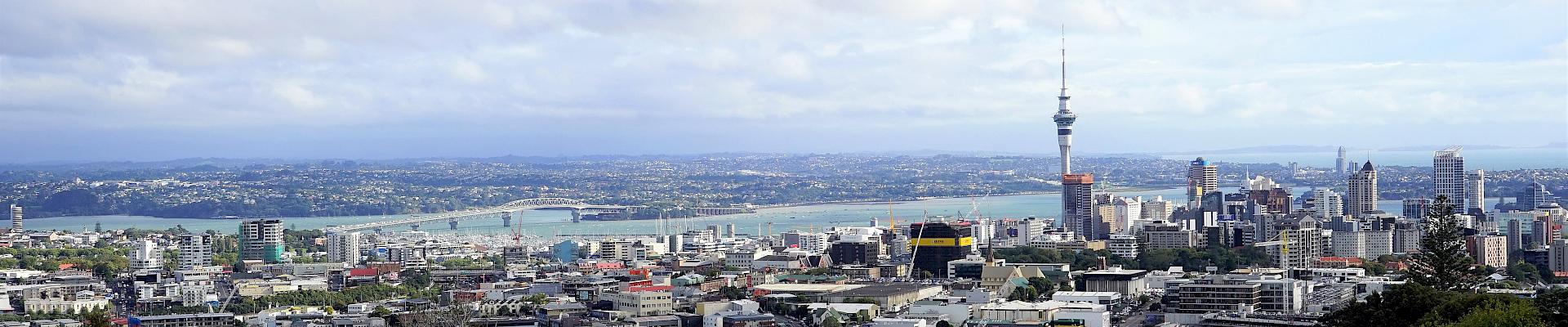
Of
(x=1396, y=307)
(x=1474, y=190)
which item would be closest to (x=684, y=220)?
(x=1474, y=190)

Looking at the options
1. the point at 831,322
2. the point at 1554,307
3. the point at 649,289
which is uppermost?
the point at 1554,307

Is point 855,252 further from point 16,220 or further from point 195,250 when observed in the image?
point 16,220

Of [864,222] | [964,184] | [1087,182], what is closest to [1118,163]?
[964,184]

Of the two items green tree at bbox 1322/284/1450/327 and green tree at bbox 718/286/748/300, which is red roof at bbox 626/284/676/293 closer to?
green tree at bbox 718/286/748/300

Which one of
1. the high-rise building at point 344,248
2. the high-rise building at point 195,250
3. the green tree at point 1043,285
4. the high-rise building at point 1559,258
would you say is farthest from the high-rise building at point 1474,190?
the high-rise building at point 195,250

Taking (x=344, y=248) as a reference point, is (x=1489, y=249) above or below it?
above

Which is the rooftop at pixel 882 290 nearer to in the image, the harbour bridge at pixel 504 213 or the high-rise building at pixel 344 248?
the high-rise building at pixel 344 248
